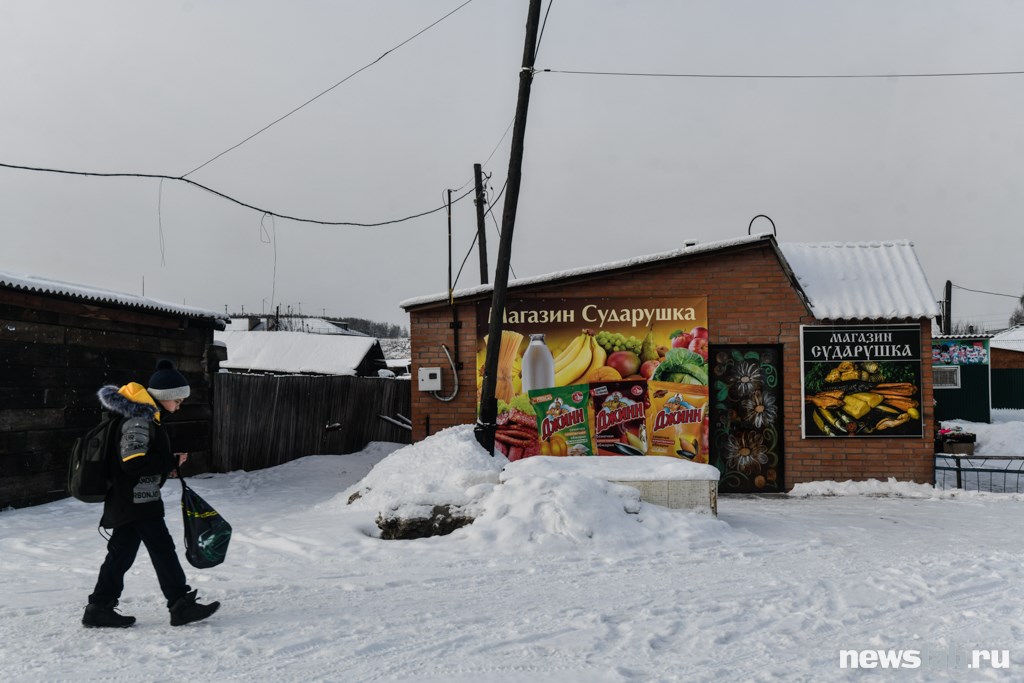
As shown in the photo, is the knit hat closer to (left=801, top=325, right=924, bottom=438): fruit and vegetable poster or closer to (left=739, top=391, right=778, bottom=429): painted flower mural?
(left=739, top=391, right=778, bottom=429): painted flower mural

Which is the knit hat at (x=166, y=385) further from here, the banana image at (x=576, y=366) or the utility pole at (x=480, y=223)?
the utility pole at (x=480, y=223)

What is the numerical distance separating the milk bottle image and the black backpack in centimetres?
777

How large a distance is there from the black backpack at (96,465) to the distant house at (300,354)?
25629 mm

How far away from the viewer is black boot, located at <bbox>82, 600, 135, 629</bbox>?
15.8ft

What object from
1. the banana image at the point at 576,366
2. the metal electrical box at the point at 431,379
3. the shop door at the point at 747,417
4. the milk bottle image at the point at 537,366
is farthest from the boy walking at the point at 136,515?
the shop door at the point at 747,417

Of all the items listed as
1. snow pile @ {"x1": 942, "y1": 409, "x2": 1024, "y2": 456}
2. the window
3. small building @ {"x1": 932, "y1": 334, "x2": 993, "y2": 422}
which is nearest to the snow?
snow pile @ {"x1": 942, "y1": 409, "x2": 1024, "y2": 456}

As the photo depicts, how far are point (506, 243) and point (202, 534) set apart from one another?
6346 millimetres

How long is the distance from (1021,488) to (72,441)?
14563 millimetres

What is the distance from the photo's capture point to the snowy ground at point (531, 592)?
4344 mm

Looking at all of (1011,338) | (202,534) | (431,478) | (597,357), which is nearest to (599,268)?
(597,357)

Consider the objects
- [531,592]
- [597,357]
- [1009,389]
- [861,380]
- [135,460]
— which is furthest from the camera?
[1009,389]

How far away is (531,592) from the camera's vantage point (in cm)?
589

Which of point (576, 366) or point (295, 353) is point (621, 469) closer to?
point (576, 366)

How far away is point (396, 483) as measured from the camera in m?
8.89
